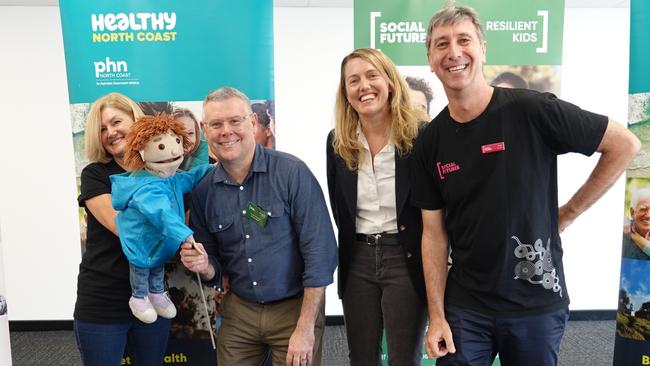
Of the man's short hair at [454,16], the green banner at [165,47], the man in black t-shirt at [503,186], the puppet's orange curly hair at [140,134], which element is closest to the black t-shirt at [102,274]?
the puppet's orange curly hair at [140,134]

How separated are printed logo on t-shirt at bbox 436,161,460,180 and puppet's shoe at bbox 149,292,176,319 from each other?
1.30 meters

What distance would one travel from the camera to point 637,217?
2453 millimetres

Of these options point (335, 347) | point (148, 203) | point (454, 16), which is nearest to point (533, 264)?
point (454, 16)

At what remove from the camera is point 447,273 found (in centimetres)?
183

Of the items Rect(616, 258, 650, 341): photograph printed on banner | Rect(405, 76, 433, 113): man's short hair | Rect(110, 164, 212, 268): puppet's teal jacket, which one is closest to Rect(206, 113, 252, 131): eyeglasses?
Rect(110, 164, 212, 268): puppet's teal jacket

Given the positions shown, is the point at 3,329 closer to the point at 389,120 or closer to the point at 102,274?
the point at 102,274

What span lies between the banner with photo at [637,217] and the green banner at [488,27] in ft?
1.30

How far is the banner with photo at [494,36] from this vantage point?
2.58 m

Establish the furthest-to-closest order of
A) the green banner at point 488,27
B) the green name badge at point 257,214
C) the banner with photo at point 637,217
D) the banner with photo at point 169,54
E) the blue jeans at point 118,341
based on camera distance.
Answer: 1. the green banner at point 488,27
2. the banner with photo at point 637,217
3. the banner with photo at point 169,54
4. the blue jeans at point 118,341
5. the green name badge at point 257,214

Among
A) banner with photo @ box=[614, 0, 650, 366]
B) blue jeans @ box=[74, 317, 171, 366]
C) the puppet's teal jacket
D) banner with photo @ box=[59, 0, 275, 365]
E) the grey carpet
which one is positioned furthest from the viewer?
the grey carpet

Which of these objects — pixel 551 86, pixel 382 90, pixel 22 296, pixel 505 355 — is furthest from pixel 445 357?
pixel 22 296

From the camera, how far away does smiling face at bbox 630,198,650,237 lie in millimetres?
2422

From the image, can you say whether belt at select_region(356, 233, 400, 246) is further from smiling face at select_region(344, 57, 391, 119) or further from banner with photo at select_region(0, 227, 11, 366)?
banner with photo at select_region(0, 227, 11, 366)

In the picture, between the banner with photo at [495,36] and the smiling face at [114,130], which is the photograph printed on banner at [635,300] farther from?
the smiling face at [114,130]
